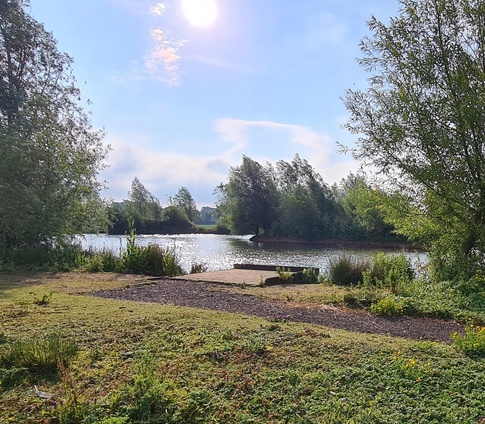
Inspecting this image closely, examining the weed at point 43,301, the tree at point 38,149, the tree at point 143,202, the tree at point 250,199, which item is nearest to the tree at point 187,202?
the tree at point 143,202

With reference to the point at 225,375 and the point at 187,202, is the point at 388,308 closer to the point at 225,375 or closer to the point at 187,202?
the point at 225,375

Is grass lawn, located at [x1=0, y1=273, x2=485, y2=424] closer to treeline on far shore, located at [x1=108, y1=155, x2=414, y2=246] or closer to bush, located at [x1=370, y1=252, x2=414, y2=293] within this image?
bush, located at [x1=370, y1=252, x2=414, y2=293]

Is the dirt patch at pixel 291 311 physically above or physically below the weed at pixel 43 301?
below

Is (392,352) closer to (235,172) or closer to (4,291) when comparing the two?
(4,291)

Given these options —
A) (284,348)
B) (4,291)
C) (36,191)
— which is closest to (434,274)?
(284,348)

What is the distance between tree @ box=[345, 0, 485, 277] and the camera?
7.50 m

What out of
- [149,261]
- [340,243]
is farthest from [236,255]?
[340,243]

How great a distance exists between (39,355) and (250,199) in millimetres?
48459

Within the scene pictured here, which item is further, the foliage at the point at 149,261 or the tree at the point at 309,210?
the tree at the point at 309,210

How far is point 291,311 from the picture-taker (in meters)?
5.67

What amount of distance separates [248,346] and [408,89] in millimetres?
6403

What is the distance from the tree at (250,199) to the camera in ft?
168

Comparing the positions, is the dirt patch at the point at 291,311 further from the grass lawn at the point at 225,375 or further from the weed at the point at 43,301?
the weed at the point at 43,301

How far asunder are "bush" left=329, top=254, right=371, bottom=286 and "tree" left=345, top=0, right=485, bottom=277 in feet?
7.25
